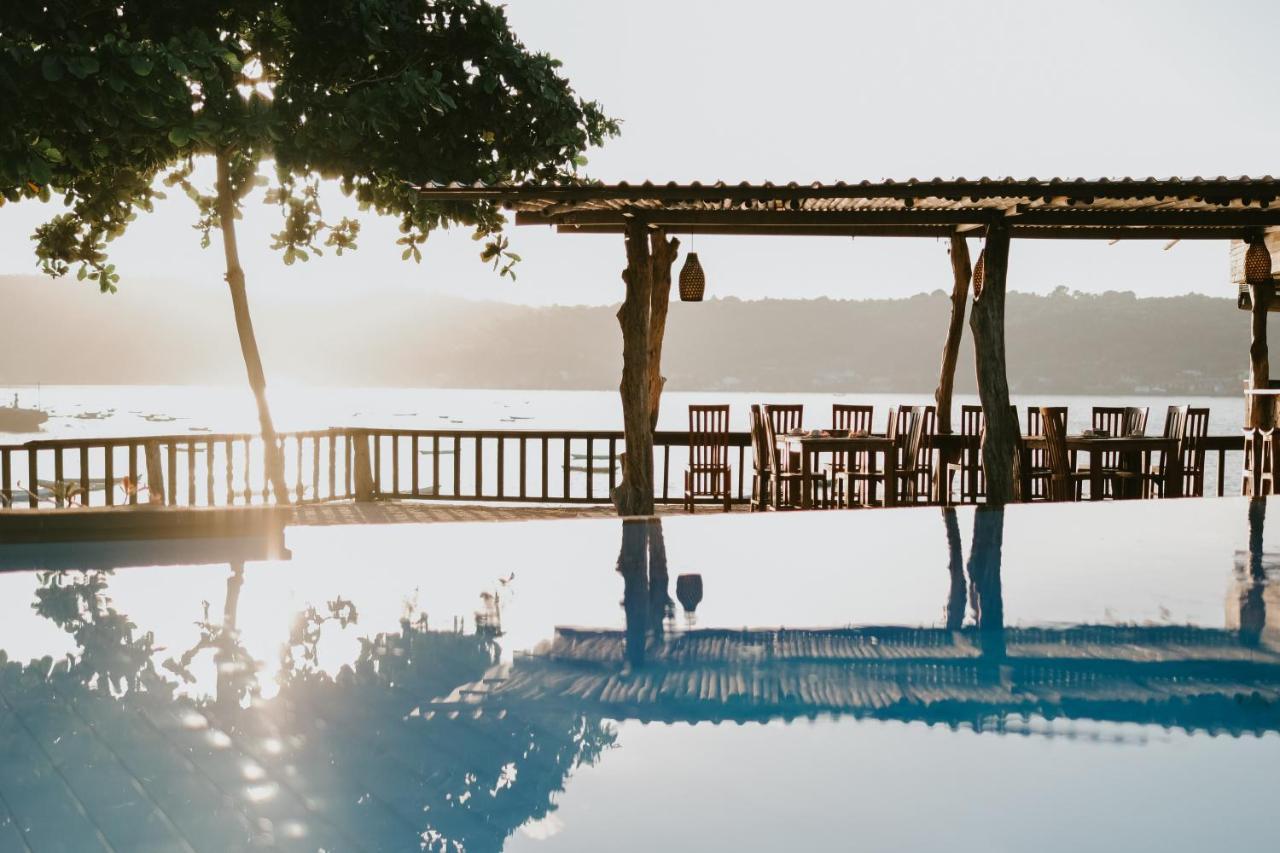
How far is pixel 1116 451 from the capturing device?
10430 millimetres

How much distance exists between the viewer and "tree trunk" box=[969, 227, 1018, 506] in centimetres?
866

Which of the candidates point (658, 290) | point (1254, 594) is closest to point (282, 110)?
point (658, 290)

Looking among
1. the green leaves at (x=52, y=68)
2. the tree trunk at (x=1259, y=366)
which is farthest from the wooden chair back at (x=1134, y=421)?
the green leaves at (x=52, y=68)

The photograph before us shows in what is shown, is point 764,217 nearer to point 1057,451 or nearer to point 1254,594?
point 1057,451

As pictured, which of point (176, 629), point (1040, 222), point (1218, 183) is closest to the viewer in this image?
point (176, 629)

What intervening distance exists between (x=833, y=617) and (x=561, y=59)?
8.45m

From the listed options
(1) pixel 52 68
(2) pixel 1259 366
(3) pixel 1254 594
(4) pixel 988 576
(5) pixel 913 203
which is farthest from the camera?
(2) pixel 1259 366

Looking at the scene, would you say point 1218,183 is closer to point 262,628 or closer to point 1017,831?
point 1017,831

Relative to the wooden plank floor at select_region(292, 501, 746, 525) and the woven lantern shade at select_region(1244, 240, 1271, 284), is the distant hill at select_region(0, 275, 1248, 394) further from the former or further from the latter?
the wooden plank floor at select_region(292, 501, 746, 525)

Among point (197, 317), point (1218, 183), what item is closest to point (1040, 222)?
point (1218, 183)

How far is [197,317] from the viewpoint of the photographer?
10994 cm

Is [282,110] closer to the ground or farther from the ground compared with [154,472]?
farther from the ground

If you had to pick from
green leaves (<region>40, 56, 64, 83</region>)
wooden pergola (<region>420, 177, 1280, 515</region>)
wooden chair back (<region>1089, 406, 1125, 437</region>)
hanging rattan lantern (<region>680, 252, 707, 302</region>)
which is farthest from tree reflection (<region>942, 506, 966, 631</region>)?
green leaves (<region>40, 56, 64, 83</region>)

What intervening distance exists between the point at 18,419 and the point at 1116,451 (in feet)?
311
